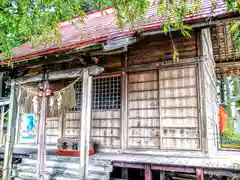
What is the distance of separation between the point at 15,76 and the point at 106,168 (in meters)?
3.50

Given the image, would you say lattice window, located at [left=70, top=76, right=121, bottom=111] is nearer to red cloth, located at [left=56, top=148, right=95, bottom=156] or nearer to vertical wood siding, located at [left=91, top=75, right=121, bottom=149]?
vertical wood siding, located at [left=91, top=75, right=121, bottom=149]

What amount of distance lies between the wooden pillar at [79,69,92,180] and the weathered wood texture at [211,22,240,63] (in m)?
4.11

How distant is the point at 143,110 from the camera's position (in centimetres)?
558

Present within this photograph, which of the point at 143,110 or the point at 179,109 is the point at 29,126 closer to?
the point at 143,110

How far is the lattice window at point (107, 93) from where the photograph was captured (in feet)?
19.8

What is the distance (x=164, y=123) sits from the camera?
207 inches

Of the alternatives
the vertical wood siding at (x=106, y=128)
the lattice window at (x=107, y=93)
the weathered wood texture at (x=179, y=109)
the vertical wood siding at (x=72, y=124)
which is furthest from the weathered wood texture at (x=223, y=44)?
the vertical wood siding at (x=72, y=124)

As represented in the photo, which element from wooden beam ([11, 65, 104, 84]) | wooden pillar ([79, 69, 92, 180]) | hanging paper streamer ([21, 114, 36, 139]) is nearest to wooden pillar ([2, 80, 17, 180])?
wooden beam ([11, 65, 104, 84])

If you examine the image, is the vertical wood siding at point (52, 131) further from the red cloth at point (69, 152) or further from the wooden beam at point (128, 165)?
the wooden beam at point (128, 165)

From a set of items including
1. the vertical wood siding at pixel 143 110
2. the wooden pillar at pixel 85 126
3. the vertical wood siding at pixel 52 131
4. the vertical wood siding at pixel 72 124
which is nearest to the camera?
the wooden pillar at pixel 85 126

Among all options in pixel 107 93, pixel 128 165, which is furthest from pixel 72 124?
pixel 128 165

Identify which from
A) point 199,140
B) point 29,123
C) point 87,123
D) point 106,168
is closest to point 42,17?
point 87,123

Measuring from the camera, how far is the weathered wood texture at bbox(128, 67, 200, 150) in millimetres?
5027

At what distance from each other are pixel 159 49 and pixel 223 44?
3.25 metres
